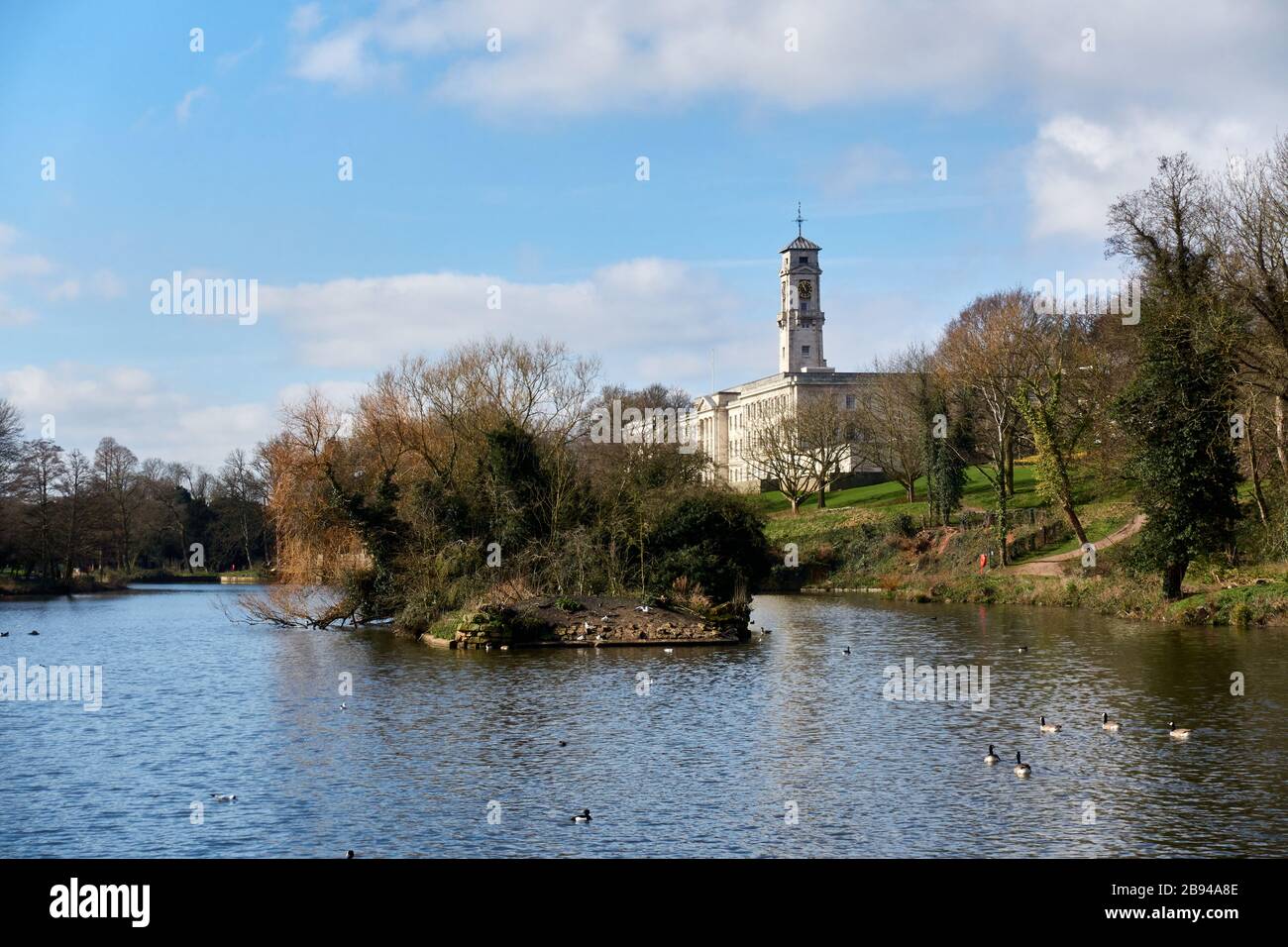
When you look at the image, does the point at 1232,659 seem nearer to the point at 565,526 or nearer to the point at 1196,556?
the point at 1196,556

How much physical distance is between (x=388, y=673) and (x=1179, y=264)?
30.9 metres

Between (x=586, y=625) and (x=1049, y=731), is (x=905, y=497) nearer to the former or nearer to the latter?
→ (x=586, y=625)

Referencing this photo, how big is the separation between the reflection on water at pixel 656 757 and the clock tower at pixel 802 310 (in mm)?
92416

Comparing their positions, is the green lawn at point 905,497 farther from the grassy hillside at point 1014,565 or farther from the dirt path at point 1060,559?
the dirt path at point 1060,559

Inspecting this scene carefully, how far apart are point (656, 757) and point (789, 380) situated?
94.7 m

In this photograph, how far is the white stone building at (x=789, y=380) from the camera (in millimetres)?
110125

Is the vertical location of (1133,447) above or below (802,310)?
below

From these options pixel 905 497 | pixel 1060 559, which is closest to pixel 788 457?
pixel 905 497

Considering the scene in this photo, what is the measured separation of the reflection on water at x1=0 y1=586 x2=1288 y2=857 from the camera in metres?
14.4

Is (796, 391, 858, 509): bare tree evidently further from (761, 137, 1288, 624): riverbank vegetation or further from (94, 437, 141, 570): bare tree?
(94, 437, 141, 570): bare tree

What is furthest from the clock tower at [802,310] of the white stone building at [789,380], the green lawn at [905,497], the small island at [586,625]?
the small island at [586,625]

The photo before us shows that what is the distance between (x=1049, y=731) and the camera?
2031cm

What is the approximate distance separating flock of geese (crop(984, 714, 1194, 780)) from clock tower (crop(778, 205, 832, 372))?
104 metres

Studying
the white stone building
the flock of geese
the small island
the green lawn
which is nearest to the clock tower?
the white stone building
